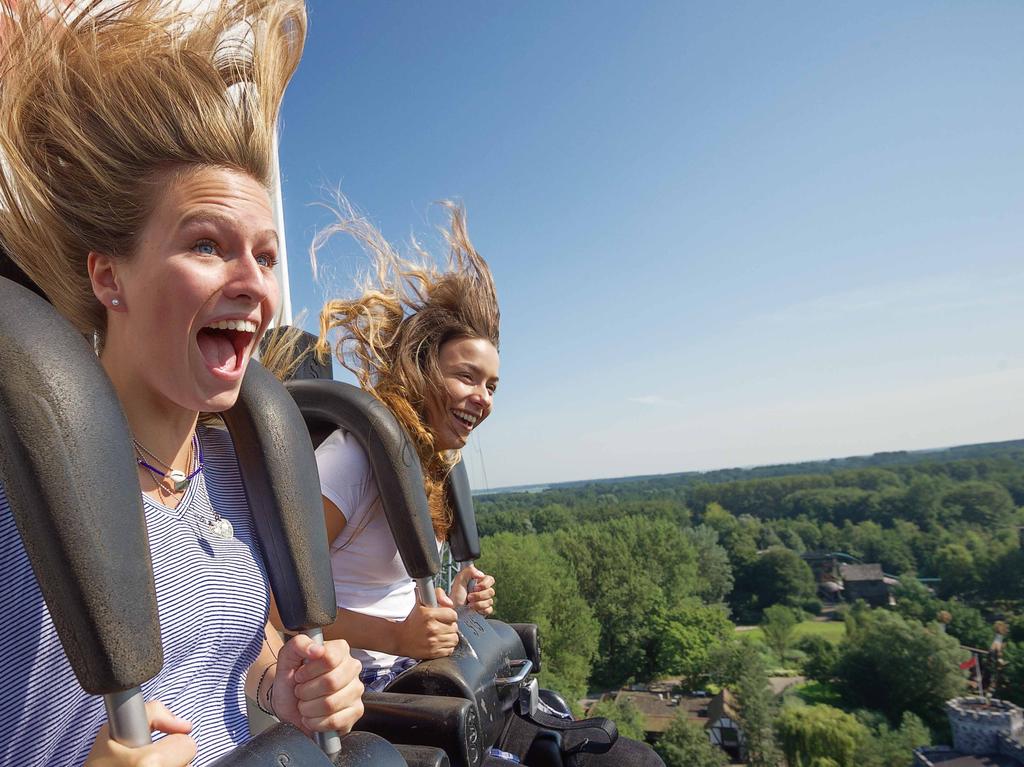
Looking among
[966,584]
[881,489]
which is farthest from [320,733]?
[881,489]

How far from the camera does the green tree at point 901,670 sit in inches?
1473

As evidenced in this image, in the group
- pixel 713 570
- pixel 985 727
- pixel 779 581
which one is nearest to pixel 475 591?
pixel 985 727

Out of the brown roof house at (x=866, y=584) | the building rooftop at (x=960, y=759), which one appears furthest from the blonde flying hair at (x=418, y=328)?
the brown roof house at (x=866, y=584)

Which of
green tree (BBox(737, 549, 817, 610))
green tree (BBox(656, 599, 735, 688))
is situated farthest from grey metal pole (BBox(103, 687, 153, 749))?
green tree (BBox(737, 549, 817, 610))

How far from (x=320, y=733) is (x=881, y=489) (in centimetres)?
9683

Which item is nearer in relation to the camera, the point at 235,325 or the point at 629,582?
the point at 235,325

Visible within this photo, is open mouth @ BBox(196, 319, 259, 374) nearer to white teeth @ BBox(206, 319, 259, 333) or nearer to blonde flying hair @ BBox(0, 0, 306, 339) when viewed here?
white teeth @ BBox(206, 319, 259, 333)

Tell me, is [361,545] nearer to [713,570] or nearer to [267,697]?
[267,697]

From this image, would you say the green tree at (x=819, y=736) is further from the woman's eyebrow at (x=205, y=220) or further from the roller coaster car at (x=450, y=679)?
the woman's eyebrow at (x=205, y=220)

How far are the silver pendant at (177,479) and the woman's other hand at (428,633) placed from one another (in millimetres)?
728

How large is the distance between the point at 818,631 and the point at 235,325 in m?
59.8

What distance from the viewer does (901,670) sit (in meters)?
38.9

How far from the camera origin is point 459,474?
7.31 feet

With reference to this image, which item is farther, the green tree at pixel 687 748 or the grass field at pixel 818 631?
the grass field at pixel 818 631
